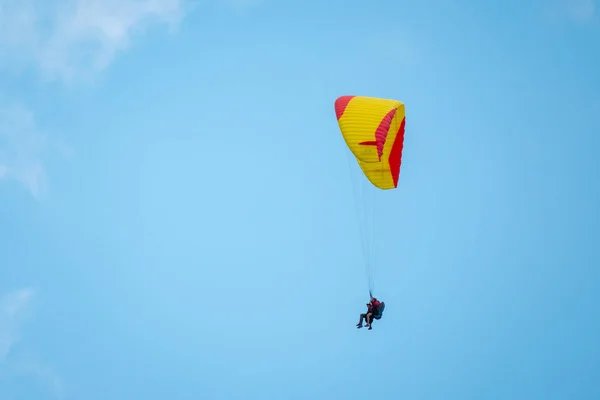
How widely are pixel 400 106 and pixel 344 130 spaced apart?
2937 mm

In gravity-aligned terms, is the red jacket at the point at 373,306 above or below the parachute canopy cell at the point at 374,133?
below

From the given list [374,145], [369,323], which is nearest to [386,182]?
[374,145]

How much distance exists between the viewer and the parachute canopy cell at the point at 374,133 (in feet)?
98.7

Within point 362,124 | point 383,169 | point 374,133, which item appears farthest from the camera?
point 383,169

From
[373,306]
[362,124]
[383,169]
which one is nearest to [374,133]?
[362,124]

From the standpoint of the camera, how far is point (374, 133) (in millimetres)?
29969

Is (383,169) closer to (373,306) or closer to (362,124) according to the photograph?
(362,124)

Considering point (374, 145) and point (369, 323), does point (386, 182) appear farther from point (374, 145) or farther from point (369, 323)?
point (369, 323)

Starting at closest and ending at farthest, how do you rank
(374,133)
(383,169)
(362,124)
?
(374,133), (362,124), (383,169)

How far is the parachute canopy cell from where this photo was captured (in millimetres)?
30094

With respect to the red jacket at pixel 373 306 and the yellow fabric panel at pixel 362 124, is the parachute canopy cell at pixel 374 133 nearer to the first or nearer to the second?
the yellow fabric panel at pixel 362 124

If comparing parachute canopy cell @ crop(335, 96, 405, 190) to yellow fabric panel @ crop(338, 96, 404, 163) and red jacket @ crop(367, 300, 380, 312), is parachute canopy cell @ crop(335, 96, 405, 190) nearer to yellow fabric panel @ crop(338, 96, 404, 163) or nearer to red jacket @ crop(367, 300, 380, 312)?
yellow fabric panel @ crop(338, 96, 404, 163)

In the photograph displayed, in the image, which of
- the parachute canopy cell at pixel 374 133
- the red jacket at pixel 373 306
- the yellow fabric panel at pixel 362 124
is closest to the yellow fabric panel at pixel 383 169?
the parachute canopy cell at pixel 374 133

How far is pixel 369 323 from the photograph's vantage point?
30.1 metres
